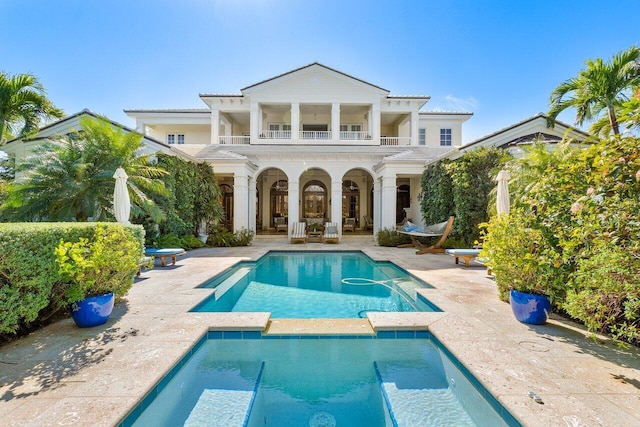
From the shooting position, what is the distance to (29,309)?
3.51m

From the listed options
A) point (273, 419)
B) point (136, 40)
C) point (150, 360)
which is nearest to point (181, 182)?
point (136, 40)

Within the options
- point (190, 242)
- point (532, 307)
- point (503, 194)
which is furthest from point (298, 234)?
point (532, 307)

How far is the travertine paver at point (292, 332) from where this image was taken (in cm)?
232

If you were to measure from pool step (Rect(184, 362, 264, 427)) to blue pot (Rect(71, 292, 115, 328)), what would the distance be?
2225 mm

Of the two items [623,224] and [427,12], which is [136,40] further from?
[623,224]

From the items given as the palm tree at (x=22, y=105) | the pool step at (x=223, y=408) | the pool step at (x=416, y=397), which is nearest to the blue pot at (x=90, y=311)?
the pool step at (x=223, y=408)

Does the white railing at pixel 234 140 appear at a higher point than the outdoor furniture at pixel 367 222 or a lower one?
higher

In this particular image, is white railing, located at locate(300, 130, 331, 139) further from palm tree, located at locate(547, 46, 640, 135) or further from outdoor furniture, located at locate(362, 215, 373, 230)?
palm tree, located at locate(547, 46, 640, 135)

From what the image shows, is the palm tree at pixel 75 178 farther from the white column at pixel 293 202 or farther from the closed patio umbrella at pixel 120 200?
the white column at pixel 293 202

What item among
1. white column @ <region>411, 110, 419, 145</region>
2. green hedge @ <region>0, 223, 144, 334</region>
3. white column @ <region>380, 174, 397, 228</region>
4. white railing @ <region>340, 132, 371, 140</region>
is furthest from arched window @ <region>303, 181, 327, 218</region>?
green hedge @ <region>0, 223, 144, 334</region>

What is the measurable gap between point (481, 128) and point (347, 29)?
14831mm

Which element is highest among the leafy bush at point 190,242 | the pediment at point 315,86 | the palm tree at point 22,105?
the pediment at point 315,86

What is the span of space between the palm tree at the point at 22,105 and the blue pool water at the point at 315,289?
8571mm

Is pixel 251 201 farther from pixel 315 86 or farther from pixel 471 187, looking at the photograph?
pixel 471 187
